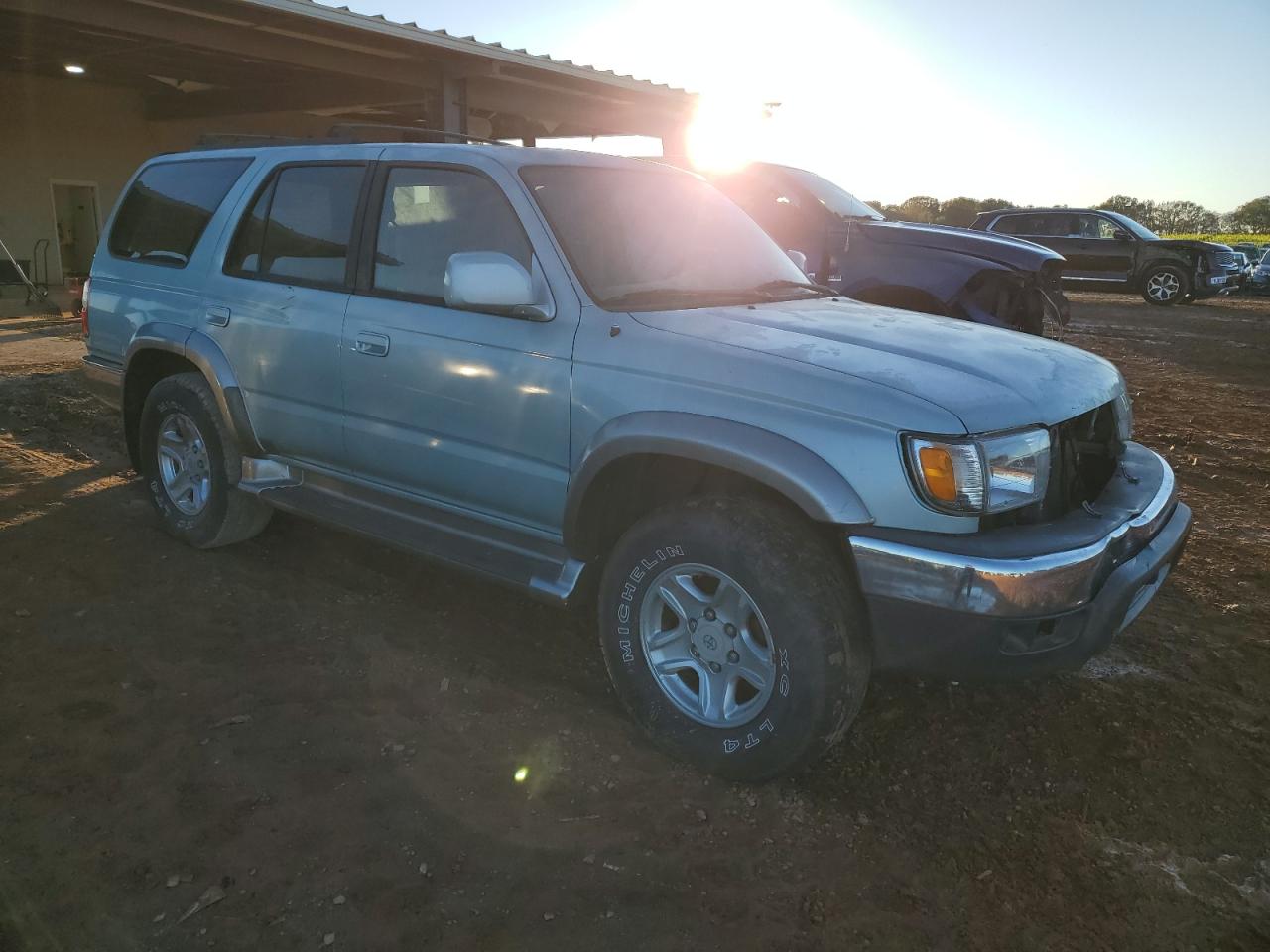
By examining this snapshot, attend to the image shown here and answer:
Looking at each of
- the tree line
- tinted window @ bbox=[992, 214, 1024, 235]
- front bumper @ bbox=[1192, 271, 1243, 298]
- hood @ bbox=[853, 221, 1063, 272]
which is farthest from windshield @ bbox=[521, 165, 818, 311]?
the tree line

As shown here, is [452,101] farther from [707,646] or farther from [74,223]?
[707,646]

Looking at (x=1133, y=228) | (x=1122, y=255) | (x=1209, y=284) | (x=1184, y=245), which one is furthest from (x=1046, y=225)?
(x=1209, y=284)

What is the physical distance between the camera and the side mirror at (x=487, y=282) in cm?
295

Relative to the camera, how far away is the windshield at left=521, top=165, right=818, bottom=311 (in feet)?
10.7

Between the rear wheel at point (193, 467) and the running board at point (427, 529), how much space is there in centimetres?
24

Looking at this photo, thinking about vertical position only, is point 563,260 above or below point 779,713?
above

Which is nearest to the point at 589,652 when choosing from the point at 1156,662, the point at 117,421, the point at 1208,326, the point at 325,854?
the point at 325,854

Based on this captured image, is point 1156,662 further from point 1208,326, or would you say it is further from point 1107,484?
point 1208,326

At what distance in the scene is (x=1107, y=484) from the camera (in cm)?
308

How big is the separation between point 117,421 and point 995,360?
6516mm

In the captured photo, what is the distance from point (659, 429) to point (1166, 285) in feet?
67.0

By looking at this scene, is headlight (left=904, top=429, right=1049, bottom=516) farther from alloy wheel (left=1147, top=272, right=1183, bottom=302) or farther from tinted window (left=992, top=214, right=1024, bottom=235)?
alloy wheel (left=1147, top=272, right=1183, bottom=302)

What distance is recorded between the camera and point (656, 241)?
355 cm

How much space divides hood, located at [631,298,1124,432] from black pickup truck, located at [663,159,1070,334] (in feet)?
11.3
